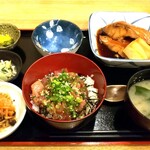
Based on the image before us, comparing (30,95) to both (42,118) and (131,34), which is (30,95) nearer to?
(42,118)

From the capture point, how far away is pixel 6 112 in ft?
4.61

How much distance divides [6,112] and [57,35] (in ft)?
2.16

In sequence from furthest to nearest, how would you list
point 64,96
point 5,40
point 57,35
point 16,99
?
1. point 57,35
2. point 5,40
3. point 16,99
4. point 64,96

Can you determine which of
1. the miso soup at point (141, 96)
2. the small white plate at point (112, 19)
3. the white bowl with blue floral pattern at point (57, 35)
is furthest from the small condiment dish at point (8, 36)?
the miso soup at point (141, 96)

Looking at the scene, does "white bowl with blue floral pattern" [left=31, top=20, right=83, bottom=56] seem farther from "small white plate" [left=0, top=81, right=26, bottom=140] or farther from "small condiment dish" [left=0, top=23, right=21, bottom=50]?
"small white plate" [left=0, top=81, right=26, bottom=140]

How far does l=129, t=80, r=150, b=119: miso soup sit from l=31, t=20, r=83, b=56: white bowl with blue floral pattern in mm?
481

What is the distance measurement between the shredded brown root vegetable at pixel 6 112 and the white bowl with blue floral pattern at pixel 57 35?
423 millimetres

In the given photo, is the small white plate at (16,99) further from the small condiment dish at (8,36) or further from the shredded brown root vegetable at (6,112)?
the small condiment dish at (8,36)

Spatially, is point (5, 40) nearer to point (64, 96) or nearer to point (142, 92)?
point (64, 96)

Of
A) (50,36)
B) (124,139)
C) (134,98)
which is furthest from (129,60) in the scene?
(50,36)

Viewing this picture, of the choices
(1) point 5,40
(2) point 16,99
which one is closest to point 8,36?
(1) point 5,40

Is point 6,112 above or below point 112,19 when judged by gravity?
below

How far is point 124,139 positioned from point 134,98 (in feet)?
0.68

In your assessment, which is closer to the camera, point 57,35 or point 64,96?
point 64,96
